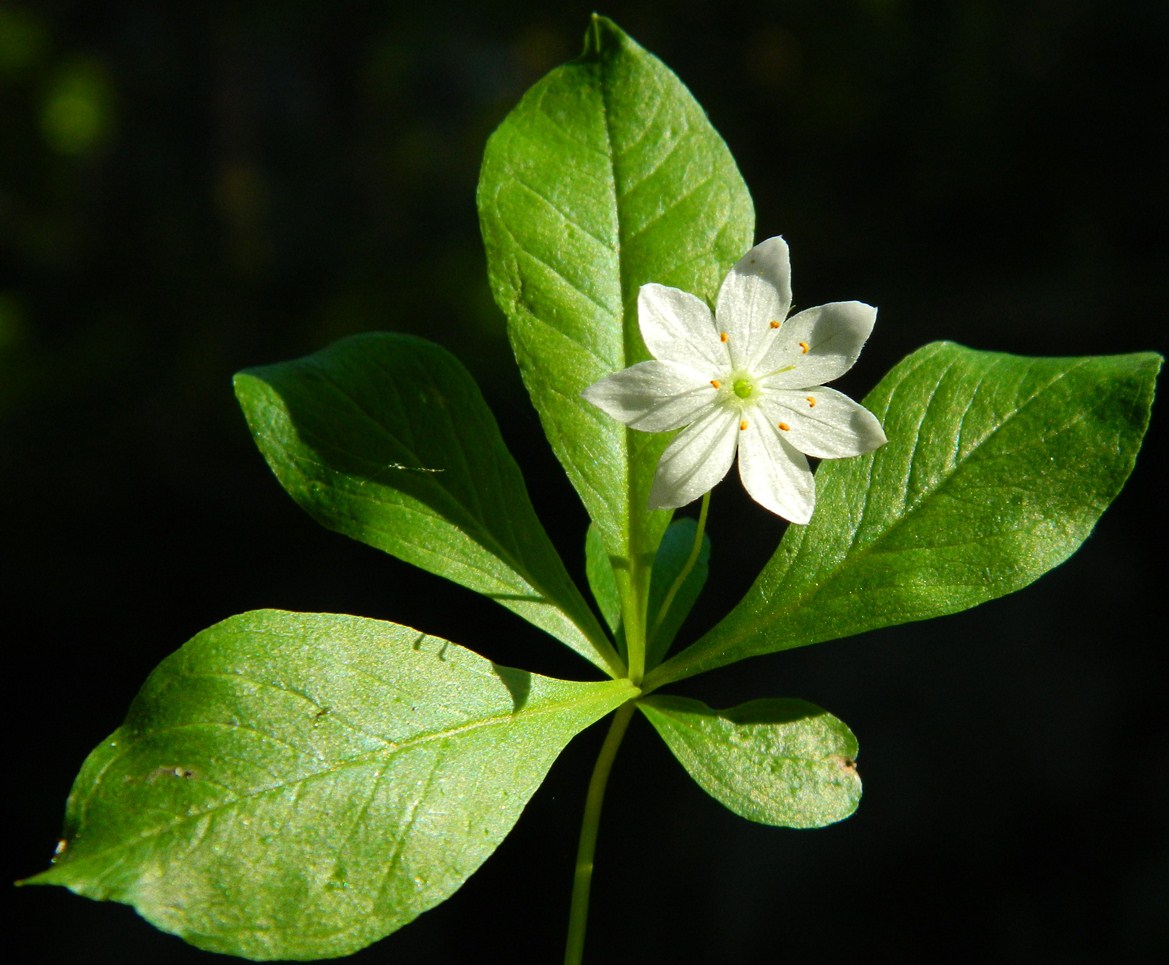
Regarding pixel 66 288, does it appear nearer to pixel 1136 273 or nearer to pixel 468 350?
pixel 468 350

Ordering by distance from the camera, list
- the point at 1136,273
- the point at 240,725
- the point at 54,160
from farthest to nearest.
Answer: the point at 54,160 < the point at 1136,273 < the point at 240,725

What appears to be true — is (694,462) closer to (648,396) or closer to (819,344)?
(648,396)

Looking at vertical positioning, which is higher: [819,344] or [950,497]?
[819,344]

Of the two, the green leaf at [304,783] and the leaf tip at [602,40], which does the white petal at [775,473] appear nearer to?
the green leaf at [304,783]

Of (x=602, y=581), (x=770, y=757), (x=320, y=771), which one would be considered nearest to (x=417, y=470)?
(x=602, y=581)

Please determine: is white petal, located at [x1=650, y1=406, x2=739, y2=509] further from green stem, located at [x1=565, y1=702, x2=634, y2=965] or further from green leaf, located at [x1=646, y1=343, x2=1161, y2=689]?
green stem, located at [x1=565, y1=702, x2=634, y2=965]

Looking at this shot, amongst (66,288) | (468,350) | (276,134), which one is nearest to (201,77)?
(276,134)

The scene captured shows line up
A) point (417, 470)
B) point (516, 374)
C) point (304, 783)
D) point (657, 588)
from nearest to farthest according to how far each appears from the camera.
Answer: point (304, 783), point (417, 470), point (657, 588), point (516, 374)
